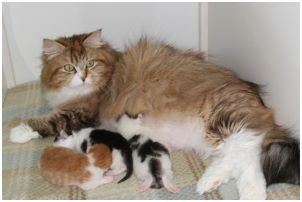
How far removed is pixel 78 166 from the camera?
159 centimetres

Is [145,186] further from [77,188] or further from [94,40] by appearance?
[94,40]

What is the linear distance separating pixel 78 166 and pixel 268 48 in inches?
37.1

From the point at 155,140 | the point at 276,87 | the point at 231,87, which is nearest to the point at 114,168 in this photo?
the point at 155,140

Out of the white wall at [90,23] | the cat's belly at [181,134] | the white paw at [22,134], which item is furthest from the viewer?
the white wall at [90,23]

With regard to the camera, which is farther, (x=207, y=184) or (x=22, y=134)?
(x=22, y=134)

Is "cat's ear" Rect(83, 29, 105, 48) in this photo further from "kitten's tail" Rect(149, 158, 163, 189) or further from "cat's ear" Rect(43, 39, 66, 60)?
"kitten's tail" Rect(149, 158, 163, 189)

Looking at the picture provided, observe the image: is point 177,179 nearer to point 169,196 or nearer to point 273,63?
point 169,196

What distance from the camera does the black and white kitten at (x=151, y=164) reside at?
161 centimetres

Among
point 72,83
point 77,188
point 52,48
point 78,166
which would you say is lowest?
point 77,188

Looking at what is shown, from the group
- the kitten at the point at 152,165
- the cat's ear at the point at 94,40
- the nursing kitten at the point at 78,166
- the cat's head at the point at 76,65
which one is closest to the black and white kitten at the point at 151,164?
the kitten at the point at 152,165

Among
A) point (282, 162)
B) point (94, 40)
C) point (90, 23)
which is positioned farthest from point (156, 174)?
point (90, 23)

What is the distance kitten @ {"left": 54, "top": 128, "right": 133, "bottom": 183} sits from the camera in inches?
66.4

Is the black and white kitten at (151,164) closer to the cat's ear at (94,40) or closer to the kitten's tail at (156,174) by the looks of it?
the kitten's tail at (156,174)

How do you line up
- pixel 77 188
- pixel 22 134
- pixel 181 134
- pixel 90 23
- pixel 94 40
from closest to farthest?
pixel 77 188 < pixel 181 134 < pixel 22 134 < pixel 94 40 < pixel 90 23
